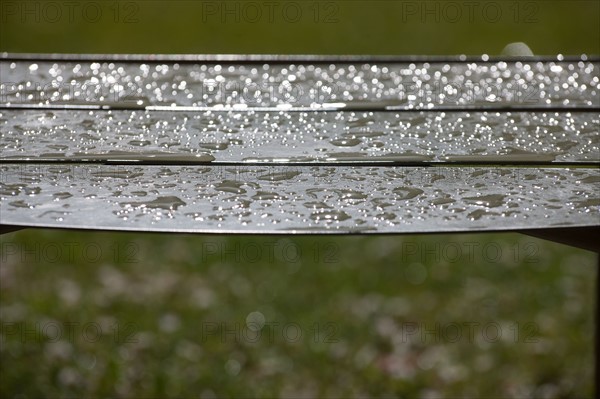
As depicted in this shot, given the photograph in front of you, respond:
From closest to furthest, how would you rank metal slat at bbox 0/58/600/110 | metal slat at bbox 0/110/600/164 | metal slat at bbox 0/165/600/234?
1. metal slat at bbox 0/165/600/234
2. metal slat at bbox 0/110/600/164
3. metal slat at bbox 0/58/600/110

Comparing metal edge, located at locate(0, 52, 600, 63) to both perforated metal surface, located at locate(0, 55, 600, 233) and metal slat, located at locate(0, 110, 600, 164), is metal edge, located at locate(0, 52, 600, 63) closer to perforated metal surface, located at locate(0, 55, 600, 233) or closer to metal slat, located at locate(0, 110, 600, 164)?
perforated metal surface, located at locate(0, 55, 600, 233)

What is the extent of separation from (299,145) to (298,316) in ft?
7.24

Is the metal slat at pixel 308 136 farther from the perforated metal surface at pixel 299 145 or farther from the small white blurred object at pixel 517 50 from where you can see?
the small white blurred object at pixel 517 50

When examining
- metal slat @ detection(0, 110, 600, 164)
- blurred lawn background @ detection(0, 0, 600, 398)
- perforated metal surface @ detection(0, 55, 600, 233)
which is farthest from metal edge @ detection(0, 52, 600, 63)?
blurred lawn background @ detection(0, 0, 600, 398)

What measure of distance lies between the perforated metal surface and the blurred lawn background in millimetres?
1299

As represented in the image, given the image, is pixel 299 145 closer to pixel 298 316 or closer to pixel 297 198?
pixel 297 198

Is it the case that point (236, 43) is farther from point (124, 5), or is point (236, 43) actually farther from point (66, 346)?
point (66, 346)

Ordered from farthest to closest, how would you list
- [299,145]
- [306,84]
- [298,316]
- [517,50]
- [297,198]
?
[298,316]
[517,50]
[306,84]
[299,145]
[297,198]

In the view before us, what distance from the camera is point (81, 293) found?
4.09 metres

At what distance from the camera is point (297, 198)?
4.42ft

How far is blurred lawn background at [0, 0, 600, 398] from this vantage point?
3.31 m

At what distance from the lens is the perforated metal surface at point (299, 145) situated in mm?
1257

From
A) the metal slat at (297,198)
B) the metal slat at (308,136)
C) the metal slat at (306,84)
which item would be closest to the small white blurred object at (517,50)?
the metal slat at (306,84)

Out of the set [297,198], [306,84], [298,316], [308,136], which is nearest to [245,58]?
[306,84]
